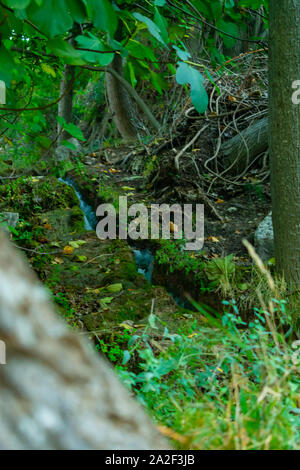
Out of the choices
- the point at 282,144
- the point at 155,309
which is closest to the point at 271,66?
the point at 282,144

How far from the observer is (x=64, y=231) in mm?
5340

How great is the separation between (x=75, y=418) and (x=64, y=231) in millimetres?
4774

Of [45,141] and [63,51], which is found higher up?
[63,51]

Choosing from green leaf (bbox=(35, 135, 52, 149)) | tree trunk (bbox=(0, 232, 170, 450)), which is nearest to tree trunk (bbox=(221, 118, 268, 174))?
green leaf (bbox=(35, 135, 52, 149))

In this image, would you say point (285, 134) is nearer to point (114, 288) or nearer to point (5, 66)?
point (114, 288)

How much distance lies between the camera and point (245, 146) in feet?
19.4

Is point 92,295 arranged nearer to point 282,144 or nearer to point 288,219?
point 288,219

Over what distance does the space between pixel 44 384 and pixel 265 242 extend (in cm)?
404

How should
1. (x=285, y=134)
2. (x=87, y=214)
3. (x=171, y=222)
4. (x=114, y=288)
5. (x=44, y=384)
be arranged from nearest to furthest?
(x=44, y=384) → (x=285, y=134) → (x=114, y=288) → (x=171, y=222) → (x=87, y=214)

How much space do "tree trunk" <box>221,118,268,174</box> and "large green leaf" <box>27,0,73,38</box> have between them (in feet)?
16.0

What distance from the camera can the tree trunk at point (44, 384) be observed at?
2.12 ft

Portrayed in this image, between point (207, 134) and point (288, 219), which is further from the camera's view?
point (207, 134)

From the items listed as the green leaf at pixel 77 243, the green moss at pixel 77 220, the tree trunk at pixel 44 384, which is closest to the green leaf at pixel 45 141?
the tree trunk at pixel 44 384

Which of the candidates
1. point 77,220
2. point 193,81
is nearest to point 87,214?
point 77,220
